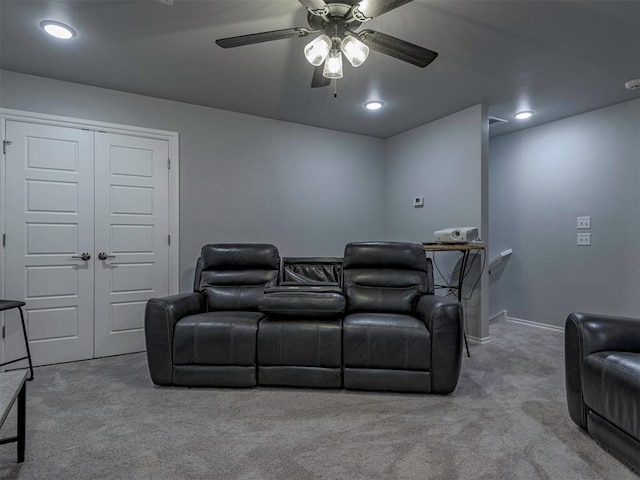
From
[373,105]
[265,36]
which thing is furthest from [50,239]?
[373,105]

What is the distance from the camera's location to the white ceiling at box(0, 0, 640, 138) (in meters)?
2.16

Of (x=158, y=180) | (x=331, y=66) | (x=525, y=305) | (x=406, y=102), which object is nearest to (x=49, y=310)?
(x=158, y=180)

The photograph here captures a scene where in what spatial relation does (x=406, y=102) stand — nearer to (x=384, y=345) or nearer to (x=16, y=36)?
(x=384, y=345)

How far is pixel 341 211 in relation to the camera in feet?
15.2

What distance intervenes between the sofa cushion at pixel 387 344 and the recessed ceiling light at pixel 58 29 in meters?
2.71

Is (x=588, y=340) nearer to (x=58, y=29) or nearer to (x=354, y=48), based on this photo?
(x=354, y=48)

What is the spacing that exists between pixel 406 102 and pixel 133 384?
3483 millimetres

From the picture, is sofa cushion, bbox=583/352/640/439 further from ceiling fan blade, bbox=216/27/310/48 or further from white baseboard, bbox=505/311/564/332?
white baseboard, bbox=505/311/564/332

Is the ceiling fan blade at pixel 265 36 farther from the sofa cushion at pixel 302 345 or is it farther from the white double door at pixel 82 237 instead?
the white double door at pixel 82 237

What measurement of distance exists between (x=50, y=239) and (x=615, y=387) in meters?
4.00

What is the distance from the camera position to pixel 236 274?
10.6ft

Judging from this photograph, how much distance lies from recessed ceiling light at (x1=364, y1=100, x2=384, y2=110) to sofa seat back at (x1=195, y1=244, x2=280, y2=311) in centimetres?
179

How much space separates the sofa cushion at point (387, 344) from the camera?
238 centimetres

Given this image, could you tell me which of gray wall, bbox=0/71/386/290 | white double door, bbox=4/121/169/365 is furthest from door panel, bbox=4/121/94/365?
gray wall, bbox=0/71/386/290
